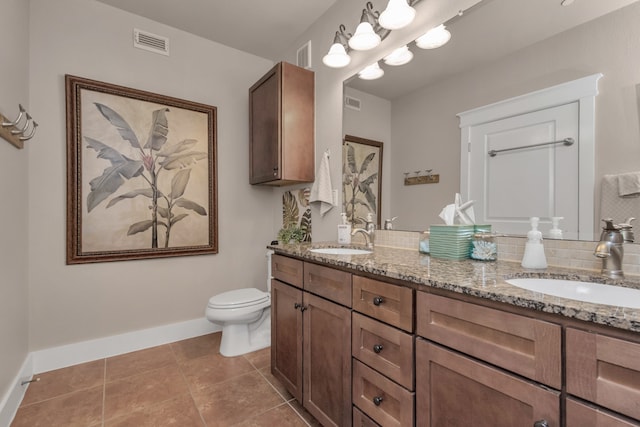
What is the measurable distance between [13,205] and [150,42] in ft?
5.22

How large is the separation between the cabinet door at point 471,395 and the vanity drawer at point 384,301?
0.31ft

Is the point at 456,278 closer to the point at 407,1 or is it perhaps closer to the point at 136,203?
the point at 407,1

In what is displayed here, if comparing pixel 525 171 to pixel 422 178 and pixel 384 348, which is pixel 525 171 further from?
pixel 384 348

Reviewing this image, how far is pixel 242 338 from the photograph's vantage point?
92.8 inches

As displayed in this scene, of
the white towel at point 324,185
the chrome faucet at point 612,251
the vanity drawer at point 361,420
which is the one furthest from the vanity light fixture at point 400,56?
the vanity drawer at point 361,420

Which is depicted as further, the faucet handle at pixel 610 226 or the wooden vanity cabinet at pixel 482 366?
the faucet handle at pixel 610 226

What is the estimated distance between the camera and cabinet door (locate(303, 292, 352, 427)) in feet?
4.17

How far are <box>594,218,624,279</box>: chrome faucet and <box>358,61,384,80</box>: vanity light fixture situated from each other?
1.43 meters

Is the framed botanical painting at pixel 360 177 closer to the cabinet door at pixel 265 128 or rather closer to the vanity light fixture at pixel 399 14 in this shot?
the cabinet door at pixel 265 128

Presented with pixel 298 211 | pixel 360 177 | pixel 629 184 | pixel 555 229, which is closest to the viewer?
pixel 629 184

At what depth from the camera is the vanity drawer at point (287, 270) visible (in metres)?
1.61

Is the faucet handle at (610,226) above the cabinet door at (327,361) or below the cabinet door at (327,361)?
above

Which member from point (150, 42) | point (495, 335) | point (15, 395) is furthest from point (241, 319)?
Answer: point (150, 42)

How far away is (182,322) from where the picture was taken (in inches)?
103
